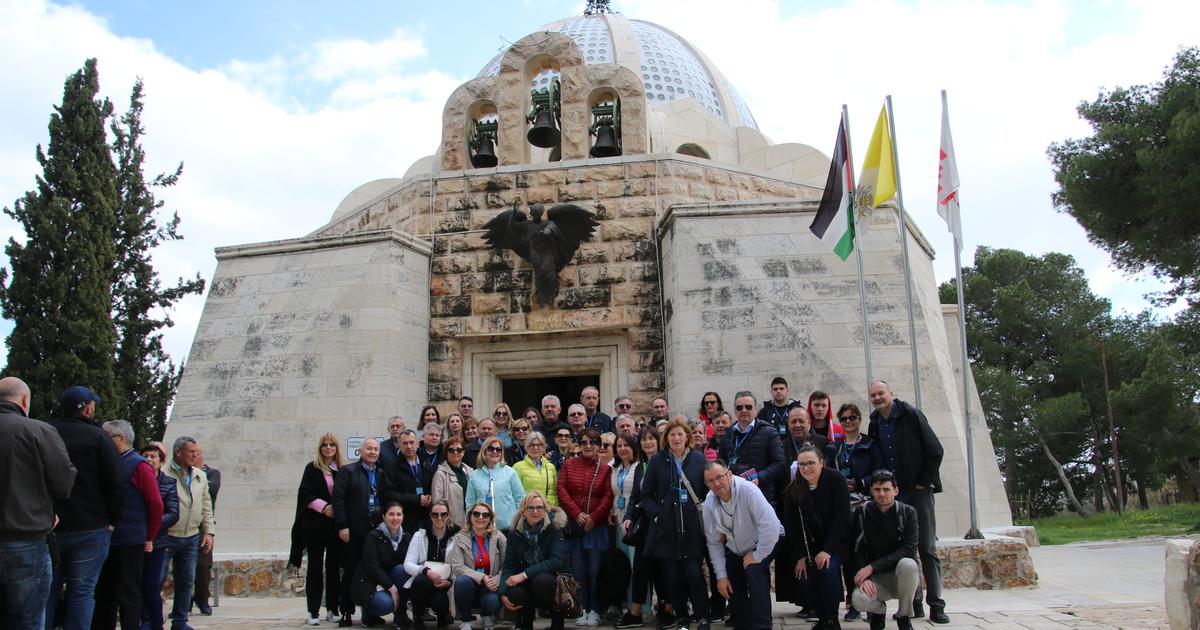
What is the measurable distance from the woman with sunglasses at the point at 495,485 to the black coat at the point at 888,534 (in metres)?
2.17

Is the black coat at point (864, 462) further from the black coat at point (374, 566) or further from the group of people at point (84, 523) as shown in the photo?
the group of people at point (84, 523)

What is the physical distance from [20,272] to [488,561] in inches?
525

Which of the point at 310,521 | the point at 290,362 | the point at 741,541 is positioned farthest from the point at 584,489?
the point at 290,362

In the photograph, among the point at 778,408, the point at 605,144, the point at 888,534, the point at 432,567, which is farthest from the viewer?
the point at 605,144

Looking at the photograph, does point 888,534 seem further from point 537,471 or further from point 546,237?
point 546,237

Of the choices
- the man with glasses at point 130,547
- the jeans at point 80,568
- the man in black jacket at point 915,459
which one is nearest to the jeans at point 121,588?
the man with glasses at point 130,547

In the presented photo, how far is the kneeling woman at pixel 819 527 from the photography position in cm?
466

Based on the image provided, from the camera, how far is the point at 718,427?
6.05m

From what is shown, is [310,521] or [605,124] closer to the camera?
[310,521]

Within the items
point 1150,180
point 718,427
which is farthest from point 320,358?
point 1150,180

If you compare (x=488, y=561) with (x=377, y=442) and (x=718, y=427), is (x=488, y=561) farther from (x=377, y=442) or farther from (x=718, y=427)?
(x=718, y=427)

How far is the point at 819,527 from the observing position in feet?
15.7

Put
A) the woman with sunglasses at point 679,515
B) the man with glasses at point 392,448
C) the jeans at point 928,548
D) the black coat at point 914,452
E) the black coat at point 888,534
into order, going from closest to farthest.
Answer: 1. the black coat at point 888,534
2. the woman with sunglasses at point 679,515
3. the jeans at point 928,548
4. the black coat at point 914,452
5. the man with glasses at point 392,448

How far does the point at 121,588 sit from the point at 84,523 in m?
0.69
